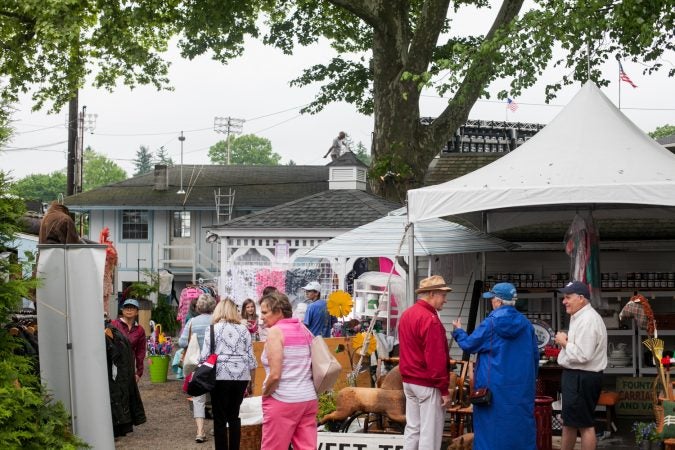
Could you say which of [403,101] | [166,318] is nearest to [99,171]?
[166,318]

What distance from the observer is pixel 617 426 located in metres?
12.7

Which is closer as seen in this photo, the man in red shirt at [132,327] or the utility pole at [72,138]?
the man in red shirt at [132,327]

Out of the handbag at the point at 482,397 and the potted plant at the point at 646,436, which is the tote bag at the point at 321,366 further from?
the potted plant at the point at 646,436

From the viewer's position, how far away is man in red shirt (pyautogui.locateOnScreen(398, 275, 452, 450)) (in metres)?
9.12

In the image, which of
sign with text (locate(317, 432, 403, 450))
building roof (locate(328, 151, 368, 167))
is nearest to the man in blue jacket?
sign with text (locate(317, 432, 403, 450))

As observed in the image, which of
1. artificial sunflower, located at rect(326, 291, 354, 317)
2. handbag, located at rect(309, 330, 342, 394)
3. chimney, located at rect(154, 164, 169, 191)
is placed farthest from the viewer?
chimney, located at rect(154, 164, 169, 191)

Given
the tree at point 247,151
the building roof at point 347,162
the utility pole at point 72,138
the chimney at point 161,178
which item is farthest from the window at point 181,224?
the tree at point 247,151

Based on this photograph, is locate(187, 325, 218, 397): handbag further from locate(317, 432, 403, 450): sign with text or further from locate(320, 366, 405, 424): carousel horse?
locate(320, 366, 405, 424): carousel horse

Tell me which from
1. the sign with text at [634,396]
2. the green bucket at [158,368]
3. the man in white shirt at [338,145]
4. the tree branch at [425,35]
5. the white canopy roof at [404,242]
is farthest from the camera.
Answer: the man in white shirt at [338,145]

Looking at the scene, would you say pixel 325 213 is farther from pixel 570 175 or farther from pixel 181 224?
pixel 181 224

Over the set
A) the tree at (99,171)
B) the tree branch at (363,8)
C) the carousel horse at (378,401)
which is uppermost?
the tree at (99,171)

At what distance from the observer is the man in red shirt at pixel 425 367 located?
29.9 ft

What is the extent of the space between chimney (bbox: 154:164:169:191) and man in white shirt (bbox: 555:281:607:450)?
120 feet

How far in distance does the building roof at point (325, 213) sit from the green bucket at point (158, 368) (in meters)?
4.92
